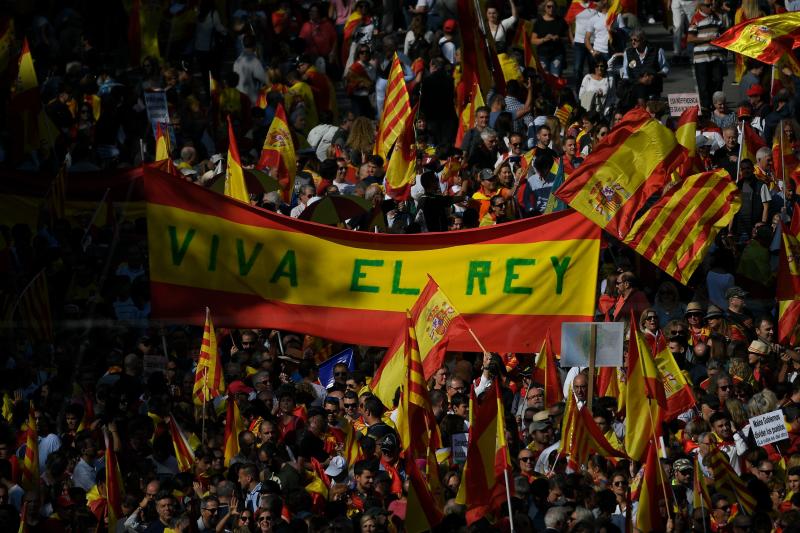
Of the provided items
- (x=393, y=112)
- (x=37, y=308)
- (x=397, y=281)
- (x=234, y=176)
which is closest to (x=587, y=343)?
(x=397, y=281)

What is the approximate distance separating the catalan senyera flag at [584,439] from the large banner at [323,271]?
5.64 ft

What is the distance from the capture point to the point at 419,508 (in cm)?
1495

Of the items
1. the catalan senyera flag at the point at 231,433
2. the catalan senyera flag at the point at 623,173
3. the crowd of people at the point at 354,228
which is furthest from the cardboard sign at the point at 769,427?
the catalan senyera flag at the point at 231,433

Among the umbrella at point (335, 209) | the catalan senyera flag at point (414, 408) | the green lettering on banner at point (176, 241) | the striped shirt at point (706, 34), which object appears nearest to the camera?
the catalan senyera flag at point (414, 408)

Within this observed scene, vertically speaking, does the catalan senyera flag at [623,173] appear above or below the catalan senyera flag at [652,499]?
above

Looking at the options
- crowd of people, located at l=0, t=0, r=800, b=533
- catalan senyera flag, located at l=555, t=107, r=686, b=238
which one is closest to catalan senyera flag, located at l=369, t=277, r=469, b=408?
crowd of people, located at l=0, t=0, r=800, b=533

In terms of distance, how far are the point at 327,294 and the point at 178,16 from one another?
1122cm

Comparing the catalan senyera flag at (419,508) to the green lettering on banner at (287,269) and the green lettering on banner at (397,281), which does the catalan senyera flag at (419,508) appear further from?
the green lettering on banner at (287,269)

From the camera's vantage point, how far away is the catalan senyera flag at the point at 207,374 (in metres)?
18.4

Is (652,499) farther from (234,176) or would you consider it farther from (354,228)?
(234,176)

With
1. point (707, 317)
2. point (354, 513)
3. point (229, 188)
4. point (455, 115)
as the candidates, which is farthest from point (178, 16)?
point (354, 513)

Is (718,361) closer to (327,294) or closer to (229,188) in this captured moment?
(327,294)

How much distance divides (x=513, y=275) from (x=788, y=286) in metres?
2.55

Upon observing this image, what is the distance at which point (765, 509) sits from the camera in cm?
1558
